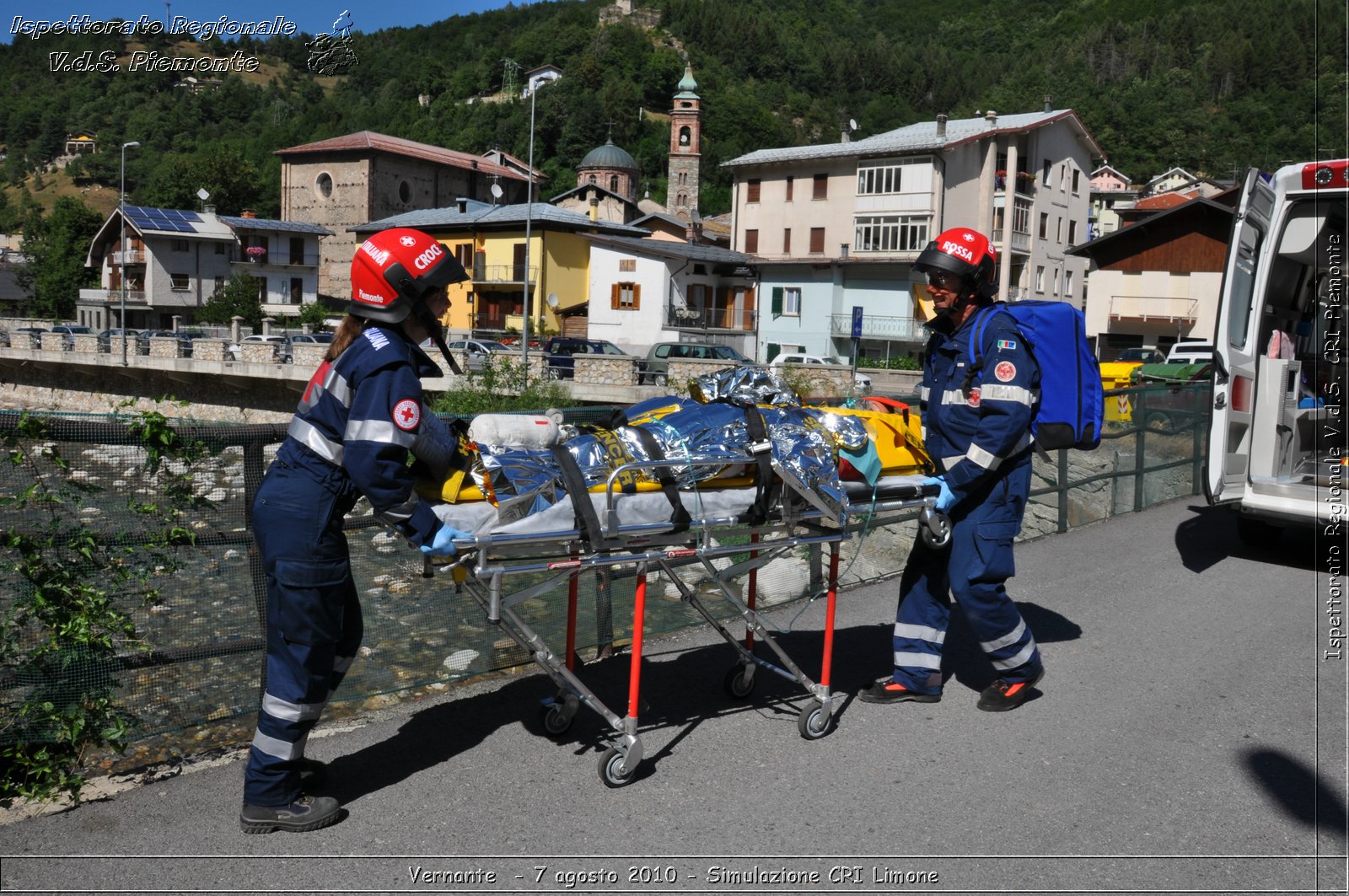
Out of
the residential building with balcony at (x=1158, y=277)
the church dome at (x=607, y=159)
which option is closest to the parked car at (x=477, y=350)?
the residential building with balcony at (x=1158, y=277)

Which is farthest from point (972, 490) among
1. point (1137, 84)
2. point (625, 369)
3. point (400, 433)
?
point (1137, 84)

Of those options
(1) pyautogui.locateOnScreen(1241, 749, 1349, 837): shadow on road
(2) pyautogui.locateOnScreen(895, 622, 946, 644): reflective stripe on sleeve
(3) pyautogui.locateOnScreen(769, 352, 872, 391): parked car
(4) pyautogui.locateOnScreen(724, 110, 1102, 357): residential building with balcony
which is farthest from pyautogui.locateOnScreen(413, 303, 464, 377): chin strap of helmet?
(4) pyautogui.locateOnScreen(724, 110, 1102, 357): residential building with balcony

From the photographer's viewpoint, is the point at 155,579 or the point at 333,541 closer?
the point at 333,541

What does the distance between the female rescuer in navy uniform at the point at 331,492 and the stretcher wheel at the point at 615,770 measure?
993mm

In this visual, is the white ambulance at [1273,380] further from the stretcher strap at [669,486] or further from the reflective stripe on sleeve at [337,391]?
the reflective stripe on sleeve at [337,391]

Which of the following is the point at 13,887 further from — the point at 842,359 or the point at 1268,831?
the point at 842,359

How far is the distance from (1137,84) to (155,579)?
4574 inches

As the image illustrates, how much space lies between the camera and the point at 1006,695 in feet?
17.1

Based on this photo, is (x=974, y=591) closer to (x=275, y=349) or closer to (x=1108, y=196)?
(x=275, y=349)

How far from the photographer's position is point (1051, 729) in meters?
4.95

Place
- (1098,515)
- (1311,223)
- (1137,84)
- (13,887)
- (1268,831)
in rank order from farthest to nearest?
1. (1137,84)
2. (1098,515)
3. (1311,223)
4. (1268,831)
5. (13,887)

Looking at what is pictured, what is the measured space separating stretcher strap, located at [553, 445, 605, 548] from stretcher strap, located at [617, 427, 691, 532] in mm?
346

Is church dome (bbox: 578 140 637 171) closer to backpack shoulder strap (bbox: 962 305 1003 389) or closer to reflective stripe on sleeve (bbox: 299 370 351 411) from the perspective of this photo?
backpack shoulder strap (bbox: 962 305 1003 389)

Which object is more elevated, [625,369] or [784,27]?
[784,27]
